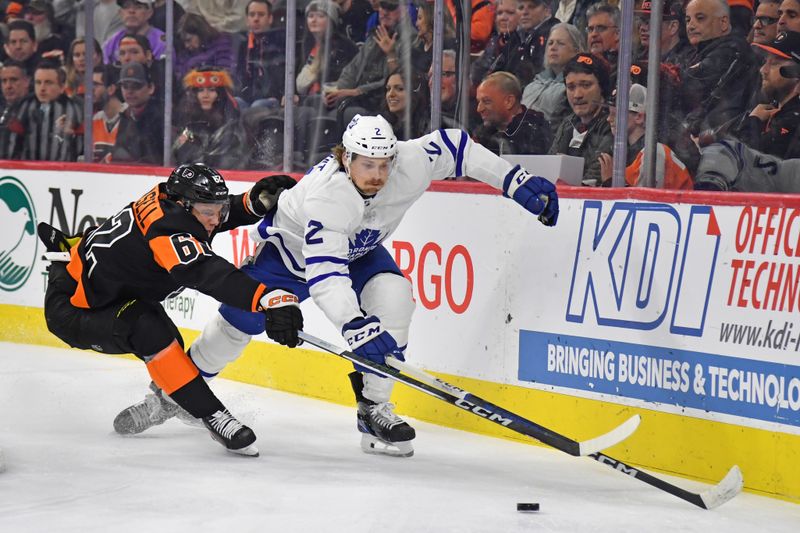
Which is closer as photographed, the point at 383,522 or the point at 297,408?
the point at 383,522

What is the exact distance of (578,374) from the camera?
4.08 m

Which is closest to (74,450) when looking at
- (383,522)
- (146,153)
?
(383,522)

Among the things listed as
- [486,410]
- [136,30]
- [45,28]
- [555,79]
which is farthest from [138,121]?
[486,410]

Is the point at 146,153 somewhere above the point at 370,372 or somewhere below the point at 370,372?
above

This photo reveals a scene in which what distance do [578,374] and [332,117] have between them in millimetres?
2184

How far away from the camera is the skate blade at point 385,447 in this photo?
13.1ft

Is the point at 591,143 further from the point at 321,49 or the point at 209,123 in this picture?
the point at 209,123

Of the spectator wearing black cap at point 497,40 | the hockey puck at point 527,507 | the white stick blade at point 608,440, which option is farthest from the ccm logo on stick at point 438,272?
the hockey puck at point 527,507

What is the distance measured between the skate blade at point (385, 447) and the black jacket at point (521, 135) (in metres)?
1.47

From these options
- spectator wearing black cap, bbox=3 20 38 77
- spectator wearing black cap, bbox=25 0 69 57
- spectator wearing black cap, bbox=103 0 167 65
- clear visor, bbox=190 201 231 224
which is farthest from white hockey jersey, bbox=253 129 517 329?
spectator wearing black cap, bbox=3 20 38 77

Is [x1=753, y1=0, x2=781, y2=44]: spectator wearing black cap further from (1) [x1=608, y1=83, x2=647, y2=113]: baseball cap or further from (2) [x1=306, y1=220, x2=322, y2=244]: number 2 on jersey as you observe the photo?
(2) [x1=306, y1=220, x2=322, y2=244]: number 2 on jersey

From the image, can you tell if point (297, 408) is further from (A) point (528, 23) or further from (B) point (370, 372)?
(A) point (528, 23)

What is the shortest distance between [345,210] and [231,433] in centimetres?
81

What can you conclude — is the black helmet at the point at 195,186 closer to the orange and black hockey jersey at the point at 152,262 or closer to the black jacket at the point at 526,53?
the orange and black hockey jersey at the point at 152,262
